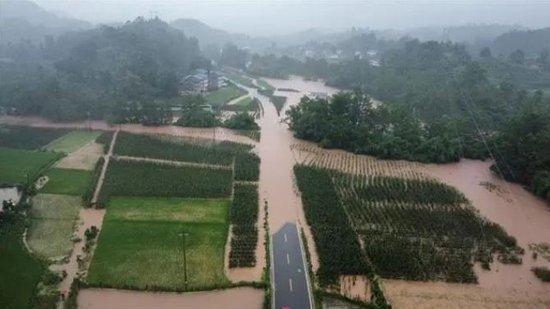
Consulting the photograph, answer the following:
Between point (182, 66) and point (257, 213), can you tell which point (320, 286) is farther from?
point (182, 66)

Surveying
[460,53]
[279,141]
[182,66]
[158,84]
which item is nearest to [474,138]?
[279,141]

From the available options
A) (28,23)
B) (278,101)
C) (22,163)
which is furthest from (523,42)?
(28,23)

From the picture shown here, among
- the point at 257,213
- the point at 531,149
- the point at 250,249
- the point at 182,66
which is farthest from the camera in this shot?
the point at 182,66

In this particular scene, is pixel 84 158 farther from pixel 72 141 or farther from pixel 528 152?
pixel 528 152

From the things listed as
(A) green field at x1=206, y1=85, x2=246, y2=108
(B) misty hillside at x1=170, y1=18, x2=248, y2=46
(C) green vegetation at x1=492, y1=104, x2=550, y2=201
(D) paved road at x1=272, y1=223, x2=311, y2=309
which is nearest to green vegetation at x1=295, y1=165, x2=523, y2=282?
(D) paved road at x1=272, y1=223, x2=311, y2=309

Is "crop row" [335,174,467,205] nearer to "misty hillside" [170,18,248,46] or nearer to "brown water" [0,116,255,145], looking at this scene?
"brown water" [0,116,255,145]

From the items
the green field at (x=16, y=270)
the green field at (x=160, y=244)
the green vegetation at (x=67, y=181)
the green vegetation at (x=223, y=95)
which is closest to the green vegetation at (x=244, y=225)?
the green field at (x=160, y=244)
